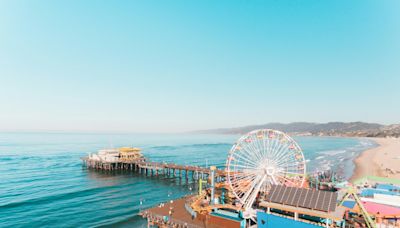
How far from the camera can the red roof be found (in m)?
32.5

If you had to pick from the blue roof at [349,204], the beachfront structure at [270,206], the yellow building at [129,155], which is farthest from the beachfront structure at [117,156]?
the blue roof at [349,204]

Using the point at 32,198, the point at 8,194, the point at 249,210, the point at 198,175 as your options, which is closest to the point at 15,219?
the point at 32,198

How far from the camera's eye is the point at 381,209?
33.7 metres

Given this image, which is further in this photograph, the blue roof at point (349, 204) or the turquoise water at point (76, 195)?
the turquoise water at point (76, 195)

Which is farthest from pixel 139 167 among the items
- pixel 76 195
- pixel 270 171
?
pixel 270 171

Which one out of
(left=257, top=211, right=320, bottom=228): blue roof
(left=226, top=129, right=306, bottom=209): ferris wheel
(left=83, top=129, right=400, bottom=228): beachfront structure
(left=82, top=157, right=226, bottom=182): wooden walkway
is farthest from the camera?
(left=82, top=157, right=226, bottom=182): wooden walkway

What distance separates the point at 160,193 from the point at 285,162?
3159cm

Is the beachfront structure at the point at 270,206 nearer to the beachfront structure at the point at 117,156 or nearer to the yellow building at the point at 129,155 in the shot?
the yellow building at the point at 129,155

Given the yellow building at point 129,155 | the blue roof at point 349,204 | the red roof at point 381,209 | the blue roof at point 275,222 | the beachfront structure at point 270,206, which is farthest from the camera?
the yellow building at point 129,155

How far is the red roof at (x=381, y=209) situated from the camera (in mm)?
32469

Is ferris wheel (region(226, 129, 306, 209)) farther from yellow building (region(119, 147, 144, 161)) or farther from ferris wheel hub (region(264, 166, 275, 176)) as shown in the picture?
yellow building (region(119, 147, 144, 161))

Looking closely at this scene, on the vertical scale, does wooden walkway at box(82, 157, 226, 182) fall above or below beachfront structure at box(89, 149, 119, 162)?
below

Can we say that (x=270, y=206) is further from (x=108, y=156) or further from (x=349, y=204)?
(x=108, y=156)

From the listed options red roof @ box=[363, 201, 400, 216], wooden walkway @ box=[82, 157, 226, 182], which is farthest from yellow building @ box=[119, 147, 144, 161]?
red roof @ box=[363, 201, 400, 216]
